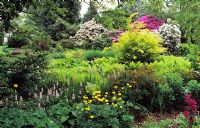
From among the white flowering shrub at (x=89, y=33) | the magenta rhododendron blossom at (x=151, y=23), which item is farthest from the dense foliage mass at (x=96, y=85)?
the magenta rhododendron blossom at (x=151, y=23)

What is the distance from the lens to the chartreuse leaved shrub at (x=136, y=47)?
35.4 ft

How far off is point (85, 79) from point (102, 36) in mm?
10456

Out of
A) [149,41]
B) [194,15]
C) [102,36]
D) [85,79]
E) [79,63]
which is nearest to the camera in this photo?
[85,79]

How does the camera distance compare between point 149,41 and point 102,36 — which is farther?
point 102,36

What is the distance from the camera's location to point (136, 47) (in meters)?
10.8

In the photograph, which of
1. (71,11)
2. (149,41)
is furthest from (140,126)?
(71,11)

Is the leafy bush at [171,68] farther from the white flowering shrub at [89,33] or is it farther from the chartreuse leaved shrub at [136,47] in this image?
the white flowering shrub at [89,33]

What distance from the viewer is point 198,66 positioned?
9.21m

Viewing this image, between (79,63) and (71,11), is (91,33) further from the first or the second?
(79,63)

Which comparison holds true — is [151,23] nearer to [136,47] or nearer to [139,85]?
[136,47]

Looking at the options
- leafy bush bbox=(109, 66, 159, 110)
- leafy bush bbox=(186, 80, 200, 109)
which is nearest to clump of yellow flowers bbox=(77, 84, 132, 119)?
leafy bush bbox=(109, 66, 159, 110)

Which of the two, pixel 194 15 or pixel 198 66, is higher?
pixel 194 15

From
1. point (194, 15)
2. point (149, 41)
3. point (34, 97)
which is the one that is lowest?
point (34, 97)

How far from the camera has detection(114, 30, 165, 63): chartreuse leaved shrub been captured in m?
10.8
